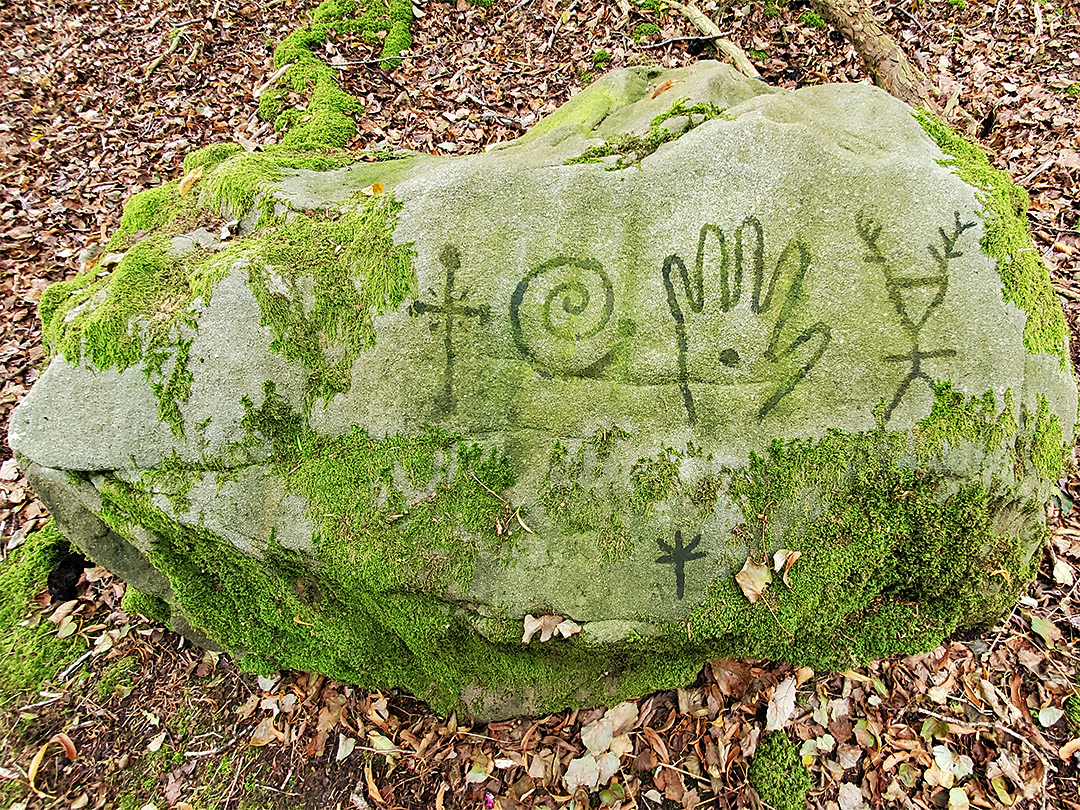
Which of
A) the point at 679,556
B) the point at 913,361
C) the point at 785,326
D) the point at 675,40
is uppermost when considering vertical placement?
the point at 675,40

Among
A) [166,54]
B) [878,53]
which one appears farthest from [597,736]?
[166,54]

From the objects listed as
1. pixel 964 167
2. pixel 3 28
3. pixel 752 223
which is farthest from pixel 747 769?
pixel 3 28

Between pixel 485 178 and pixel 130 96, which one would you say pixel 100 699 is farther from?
pixel 130 96

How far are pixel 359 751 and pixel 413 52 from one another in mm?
7423

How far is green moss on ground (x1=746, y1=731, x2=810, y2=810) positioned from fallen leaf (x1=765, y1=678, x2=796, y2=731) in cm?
5

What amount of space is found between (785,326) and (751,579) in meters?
1.20

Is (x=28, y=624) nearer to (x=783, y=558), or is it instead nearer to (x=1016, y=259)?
(x=783, y=558)

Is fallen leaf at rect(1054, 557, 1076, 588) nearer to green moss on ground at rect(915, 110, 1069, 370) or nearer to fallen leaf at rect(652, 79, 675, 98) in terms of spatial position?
green moss on ground at rect(915, 110, 1069, 370)

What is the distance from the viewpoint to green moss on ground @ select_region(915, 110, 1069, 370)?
2844 mm

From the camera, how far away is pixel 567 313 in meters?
2.98

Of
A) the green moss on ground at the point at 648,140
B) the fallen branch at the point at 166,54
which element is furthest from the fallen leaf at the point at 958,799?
the fallen branch at the point at 166,54

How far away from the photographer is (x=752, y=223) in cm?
290

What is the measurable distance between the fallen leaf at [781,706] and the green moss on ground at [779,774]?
5 cm

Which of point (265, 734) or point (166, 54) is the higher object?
point (166, 54)
